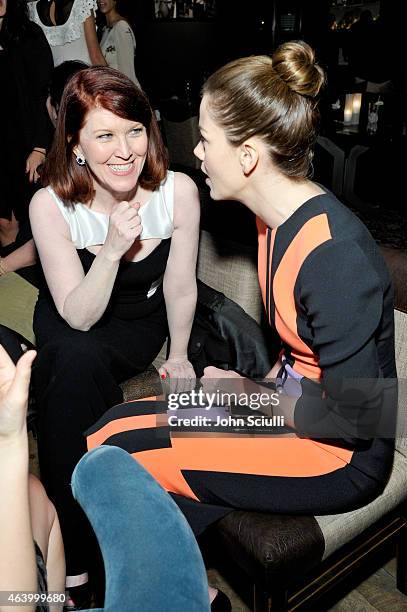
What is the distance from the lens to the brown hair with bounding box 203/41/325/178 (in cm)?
121

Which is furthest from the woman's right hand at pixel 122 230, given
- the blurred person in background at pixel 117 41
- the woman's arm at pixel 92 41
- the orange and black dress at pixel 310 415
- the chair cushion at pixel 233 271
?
the blurred person in background at pixel 117 41

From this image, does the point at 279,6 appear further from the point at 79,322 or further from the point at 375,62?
the point at 79,322

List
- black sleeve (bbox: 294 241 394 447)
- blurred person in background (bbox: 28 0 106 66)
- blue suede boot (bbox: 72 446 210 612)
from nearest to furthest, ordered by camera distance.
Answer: blue suede boot (bbox: 72 446 210 612) → black sleeve (bbox: 294 241 394 447) → blurred person in background (bbox: 28 0 106 66)

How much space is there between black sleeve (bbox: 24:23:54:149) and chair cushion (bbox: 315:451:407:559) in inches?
79.0

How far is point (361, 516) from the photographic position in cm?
131

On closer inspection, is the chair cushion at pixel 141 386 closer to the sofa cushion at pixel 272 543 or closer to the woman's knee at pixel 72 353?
the woman's knee at pixel 72 353

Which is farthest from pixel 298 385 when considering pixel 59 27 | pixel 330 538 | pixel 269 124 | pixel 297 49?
pixel 59 27

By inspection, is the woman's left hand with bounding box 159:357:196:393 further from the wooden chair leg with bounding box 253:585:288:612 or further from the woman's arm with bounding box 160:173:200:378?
the wooden chair leg with bounding box 253:585:288:612

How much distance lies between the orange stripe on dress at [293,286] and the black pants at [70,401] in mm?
573

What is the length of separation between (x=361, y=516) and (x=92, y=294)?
85 centimetres

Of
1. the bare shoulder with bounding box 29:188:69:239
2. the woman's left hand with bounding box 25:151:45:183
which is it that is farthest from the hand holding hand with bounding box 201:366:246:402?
the woman's left hand with bounding box 25:151:45:183

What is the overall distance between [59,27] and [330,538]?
2740 millimetres

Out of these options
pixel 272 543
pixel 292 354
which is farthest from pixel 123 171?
pixel 272 543

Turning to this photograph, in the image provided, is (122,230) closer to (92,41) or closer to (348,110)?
(92,41)
